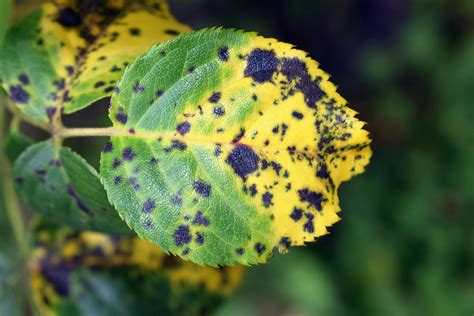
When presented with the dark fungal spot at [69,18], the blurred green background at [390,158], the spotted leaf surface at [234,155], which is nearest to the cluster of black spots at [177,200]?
the spotted leaf surface at [234,155]

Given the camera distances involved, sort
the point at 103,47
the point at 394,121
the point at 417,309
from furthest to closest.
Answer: the point at 394,121 < the point at 417,309 < the point at 103,47

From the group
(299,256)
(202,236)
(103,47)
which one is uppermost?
(103,47)

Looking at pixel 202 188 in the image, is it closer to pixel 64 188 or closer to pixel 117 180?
pixel 117 180

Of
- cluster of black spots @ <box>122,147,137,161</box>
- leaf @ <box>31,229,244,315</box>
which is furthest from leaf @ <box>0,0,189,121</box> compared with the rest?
leaf @ <box>31,229,244,315</box>

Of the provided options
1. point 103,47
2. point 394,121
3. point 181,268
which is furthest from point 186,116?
point 394,121

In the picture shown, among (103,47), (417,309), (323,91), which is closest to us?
(323,91)

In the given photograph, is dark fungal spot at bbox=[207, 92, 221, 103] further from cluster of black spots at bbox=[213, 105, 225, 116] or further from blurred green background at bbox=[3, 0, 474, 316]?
blurred green background at bbox=[3, 0, 474, 316]

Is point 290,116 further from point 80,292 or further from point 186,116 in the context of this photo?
point 80,292

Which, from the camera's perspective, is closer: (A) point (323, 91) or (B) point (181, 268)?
(A) point (323, 91)

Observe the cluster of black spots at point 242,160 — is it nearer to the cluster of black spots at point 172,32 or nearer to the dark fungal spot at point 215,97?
the dark fungal spot at point 215,97
